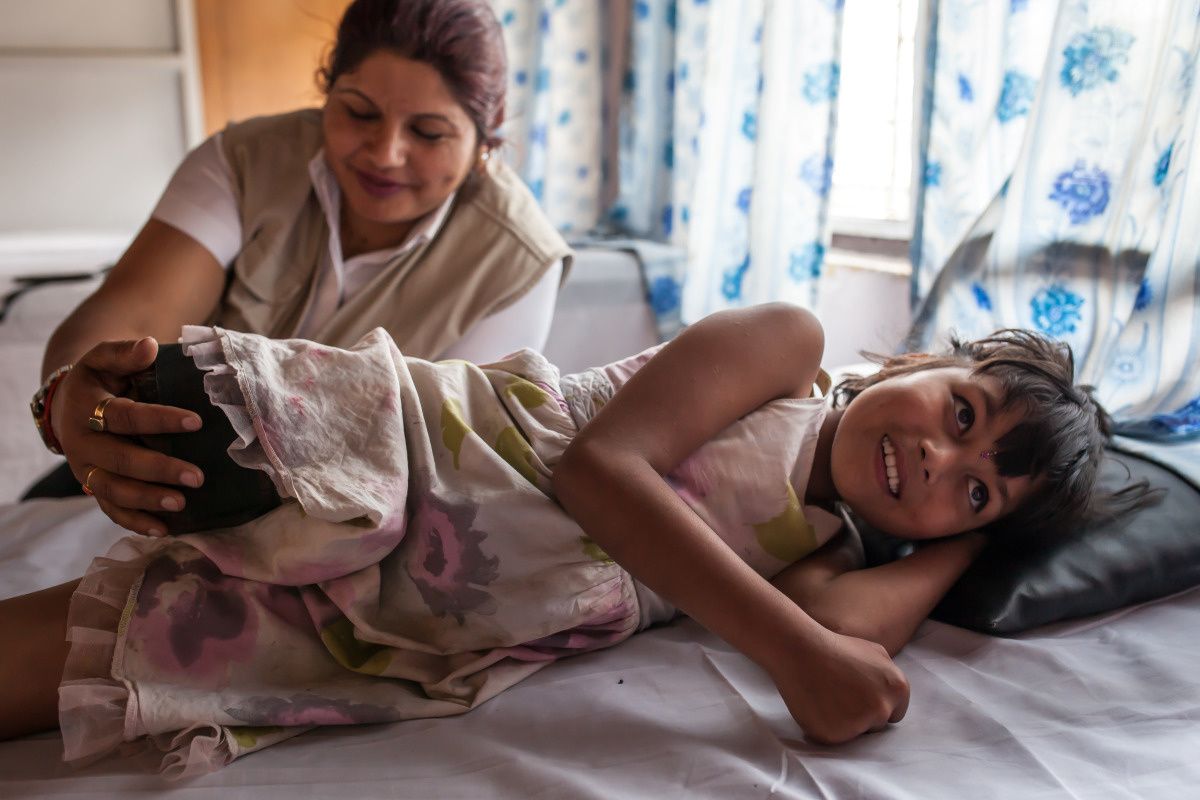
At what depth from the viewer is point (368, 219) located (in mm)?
1669

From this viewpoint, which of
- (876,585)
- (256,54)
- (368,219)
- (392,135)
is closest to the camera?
(876,585)

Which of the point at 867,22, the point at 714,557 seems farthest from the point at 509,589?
the point at 867,22

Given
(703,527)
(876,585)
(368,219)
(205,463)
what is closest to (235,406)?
(205,463)

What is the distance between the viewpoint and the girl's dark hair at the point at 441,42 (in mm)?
1579

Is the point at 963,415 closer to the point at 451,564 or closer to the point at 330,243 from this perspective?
the point at 451,564

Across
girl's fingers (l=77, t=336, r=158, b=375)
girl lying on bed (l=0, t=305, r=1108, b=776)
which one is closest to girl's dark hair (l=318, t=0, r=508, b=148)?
girl lying on bed (l=0, t=305, r=1108, b=776)

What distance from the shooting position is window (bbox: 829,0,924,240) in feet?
7.92

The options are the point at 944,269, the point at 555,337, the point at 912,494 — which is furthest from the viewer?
the point at 555,337

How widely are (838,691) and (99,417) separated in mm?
745

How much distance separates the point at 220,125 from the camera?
3.57 meters

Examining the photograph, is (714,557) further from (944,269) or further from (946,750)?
(944,269)

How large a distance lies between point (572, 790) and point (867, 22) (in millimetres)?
2193

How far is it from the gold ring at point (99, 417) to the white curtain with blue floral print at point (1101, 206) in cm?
135

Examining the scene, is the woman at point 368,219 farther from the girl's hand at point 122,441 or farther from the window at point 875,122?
the window at point 875,122
